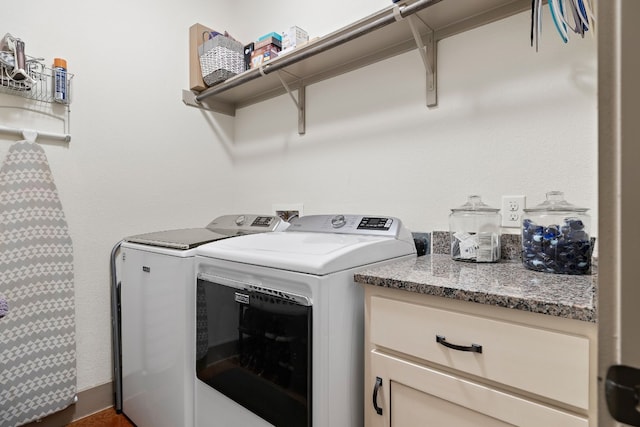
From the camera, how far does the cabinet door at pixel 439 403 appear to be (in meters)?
0.79

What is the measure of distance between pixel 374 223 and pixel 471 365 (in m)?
0.71

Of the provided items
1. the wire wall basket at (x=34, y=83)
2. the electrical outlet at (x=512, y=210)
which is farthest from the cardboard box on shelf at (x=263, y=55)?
the electrical outlet at (x=512, y=210)

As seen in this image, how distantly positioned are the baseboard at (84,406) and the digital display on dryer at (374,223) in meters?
1.68

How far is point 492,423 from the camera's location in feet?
2.77

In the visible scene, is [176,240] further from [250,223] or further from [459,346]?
[459,346]

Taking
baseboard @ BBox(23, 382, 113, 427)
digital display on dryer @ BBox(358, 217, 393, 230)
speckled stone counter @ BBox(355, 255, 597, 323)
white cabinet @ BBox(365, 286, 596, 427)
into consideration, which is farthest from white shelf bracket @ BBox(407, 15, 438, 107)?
baseboard @ BBox(23, 382, 113, 427)

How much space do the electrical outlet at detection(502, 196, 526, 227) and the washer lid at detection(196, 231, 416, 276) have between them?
1.25 feet

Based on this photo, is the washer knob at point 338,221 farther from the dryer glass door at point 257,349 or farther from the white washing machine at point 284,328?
the dryer glass door at point 257,349

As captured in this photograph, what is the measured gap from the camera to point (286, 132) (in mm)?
2182

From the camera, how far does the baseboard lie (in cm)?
169

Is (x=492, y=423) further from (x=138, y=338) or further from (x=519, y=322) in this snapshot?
(x=138, y=338)

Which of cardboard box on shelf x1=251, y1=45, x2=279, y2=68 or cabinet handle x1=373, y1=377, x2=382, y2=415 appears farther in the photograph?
cardboard box on shelf x1=251, y1=45, x2=279, y2=68

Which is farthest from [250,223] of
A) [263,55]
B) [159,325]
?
[263,55]

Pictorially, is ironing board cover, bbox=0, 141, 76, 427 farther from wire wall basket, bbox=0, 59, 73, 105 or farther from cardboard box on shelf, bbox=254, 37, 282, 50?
cardboard box on shelf, bbox=254, 37, 282, 50
